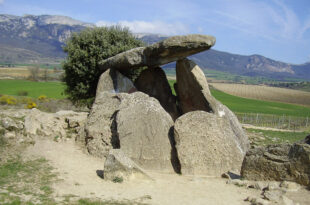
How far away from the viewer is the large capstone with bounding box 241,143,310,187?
397 inches

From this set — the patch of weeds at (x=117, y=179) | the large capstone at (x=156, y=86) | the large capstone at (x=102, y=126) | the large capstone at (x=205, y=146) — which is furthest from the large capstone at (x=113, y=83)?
the patch of weeds at (x=117, y=179)

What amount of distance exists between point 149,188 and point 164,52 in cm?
745

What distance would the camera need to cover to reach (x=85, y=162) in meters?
12.9

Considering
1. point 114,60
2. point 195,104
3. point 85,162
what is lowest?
point 85,162

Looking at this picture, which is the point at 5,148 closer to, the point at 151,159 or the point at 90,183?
the point at 90,183

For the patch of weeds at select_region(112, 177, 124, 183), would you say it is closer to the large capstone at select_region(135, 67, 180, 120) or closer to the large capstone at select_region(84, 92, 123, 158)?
the large capstone at select_region(84, 92, 123, 158)

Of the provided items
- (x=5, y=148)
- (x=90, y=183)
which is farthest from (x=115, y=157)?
(x=5, y=148)

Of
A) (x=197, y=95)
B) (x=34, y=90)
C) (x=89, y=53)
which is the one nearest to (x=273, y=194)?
(x=197, y=95)

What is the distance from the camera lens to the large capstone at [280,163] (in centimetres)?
1008

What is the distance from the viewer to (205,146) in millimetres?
12336

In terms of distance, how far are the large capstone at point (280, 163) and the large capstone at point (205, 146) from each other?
1309 mm

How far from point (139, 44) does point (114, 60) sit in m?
5.64

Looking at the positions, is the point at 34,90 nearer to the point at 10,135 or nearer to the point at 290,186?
the point at 10,135

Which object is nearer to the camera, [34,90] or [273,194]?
[273,194]
